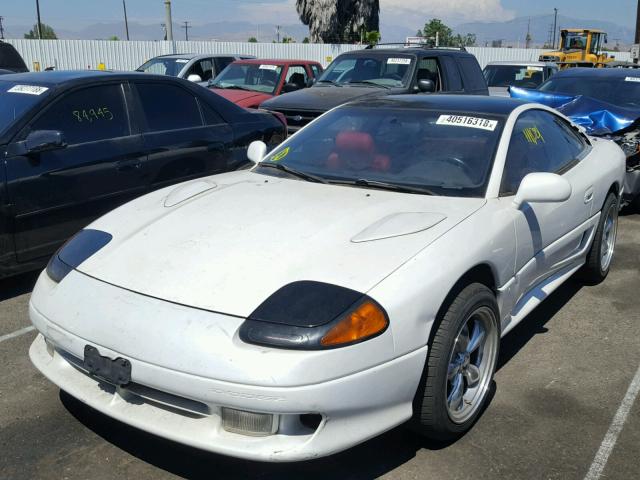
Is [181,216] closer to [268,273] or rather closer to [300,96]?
[268,273]

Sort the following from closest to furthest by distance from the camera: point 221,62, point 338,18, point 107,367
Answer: point 107,367
point 221,62
point 338,18

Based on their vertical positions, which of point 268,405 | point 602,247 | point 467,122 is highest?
point 467,122

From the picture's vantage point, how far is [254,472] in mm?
2740

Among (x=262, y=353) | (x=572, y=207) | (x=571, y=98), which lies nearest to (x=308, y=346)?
(x=262, y=353)

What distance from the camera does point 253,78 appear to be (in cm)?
1162

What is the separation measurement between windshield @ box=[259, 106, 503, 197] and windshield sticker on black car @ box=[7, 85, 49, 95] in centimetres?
197

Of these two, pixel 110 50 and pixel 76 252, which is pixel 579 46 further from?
pixel 76 252

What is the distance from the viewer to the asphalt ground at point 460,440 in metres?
2.74

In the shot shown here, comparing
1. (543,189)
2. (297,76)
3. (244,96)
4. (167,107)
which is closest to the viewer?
(543,189)

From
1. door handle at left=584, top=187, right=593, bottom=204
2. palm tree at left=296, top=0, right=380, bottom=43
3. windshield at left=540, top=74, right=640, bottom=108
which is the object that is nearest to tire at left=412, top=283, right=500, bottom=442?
door handle at left=584, top=187, right=593, bottom=204

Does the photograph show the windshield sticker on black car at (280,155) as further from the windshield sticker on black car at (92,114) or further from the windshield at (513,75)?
the windshield at (513,75)


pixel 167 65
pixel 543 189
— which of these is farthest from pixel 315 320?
pixel 167 65

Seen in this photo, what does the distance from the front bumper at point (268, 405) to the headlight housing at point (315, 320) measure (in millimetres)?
99

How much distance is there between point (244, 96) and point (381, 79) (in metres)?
2.38
